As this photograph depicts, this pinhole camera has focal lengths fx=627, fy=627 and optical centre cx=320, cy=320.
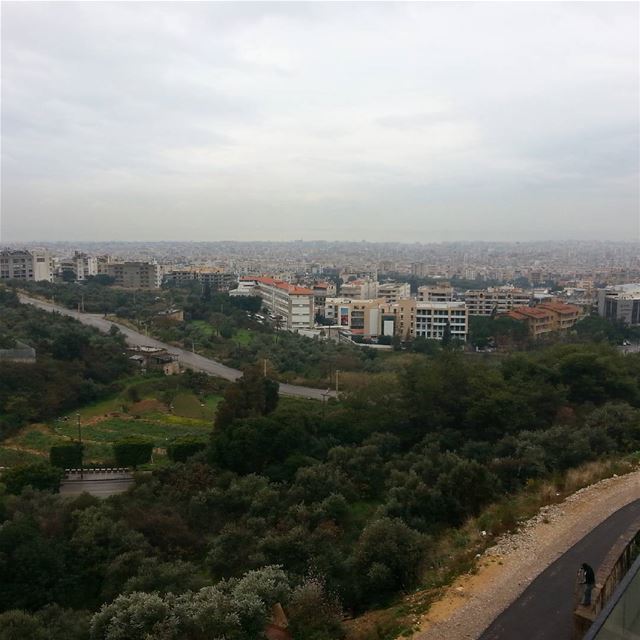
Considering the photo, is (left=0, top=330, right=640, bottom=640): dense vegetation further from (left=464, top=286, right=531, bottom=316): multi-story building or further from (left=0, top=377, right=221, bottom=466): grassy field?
(left=464, top=286, right=531, bottom=316): multi-story building

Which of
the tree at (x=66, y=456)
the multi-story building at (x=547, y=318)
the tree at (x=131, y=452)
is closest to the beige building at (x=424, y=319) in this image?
the multi-story building at (x=547, y=318)

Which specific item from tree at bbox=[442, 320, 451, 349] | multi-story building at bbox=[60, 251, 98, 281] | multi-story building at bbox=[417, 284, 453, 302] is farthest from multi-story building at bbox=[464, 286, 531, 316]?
multi-story building at bbox=[60, 251, 98, 281]

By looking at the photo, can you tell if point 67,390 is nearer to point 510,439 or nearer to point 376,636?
point 510,439

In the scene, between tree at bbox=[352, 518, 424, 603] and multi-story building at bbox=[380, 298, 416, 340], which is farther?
multi-story building at bbox=[380, 298, 416, 340]

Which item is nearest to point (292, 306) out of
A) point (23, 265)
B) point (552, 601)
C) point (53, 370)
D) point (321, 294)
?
point (321, 294)

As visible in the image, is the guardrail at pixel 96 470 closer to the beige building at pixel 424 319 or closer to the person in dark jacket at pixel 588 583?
the person in dark jacket at pixel 588 583

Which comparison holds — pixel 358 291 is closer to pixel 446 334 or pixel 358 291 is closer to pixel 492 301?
pixel 492 301
